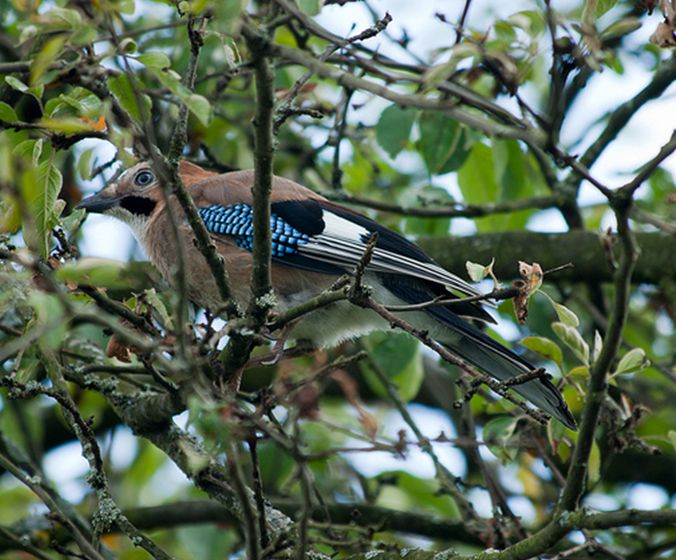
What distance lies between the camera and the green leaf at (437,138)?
218 inches

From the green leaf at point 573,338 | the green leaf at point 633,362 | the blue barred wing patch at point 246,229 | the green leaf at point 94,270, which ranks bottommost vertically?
the green leaf at point 94,270

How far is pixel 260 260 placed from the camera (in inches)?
148

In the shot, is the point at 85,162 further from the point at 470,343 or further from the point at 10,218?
the point at 470,343

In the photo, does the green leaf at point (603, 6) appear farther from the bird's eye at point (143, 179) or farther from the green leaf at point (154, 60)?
the bird's eye at point (143, 179)

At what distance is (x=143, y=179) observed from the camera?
6.12m

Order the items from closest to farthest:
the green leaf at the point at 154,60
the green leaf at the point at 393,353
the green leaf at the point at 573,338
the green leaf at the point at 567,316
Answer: the green leaf at the point at 154,60 → the green leaf at the point at 567,316 → the green leaf at the point at 573,338 → the green leaf at the point at 393,353

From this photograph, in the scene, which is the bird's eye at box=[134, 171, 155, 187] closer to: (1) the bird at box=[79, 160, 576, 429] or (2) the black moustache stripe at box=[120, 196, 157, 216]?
(2) the black moustache stripe at box=[120, 196, 157, 216]

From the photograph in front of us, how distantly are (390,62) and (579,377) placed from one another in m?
2.18

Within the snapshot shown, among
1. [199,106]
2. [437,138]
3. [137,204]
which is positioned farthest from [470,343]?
[199,106]

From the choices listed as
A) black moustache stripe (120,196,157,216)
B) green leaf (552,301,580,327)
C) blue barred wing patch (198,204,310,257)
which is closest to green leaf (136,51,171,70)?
green leaf (552,301,580,327)

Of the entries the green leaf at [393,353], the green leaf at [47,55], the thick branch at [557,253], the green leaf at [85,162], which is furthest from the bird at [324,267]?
the green leaf at [47,55]

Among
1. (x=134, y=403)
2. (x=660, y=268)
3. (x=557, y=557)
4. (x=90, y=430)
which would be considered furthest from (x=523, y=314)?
(x=660, y=268)

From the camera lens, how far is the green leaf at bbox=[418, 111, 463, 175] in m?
5.55

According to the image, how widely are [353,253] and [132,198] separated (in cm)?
159
